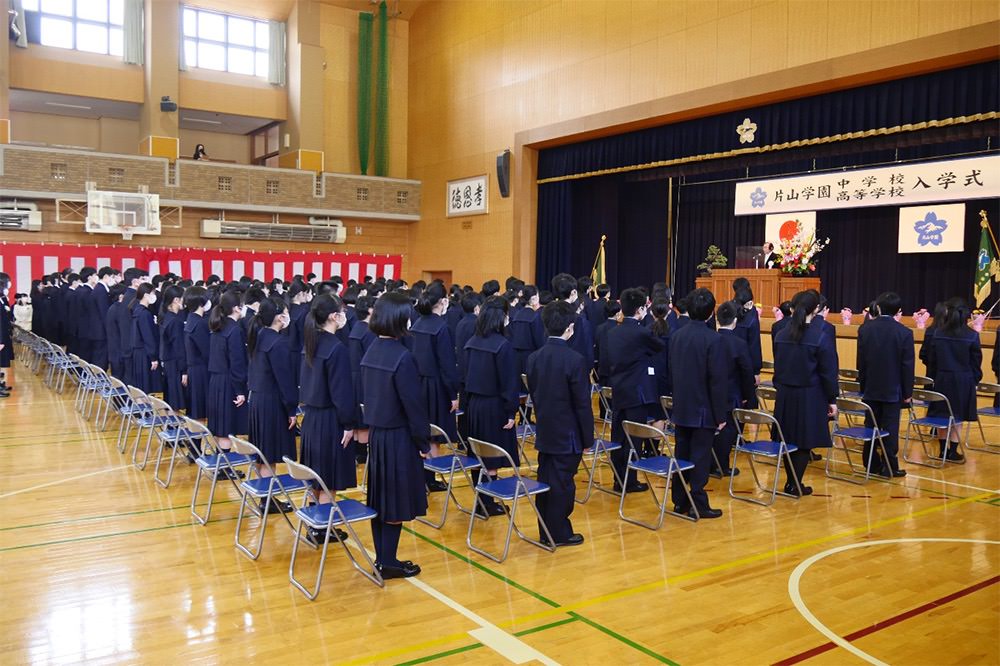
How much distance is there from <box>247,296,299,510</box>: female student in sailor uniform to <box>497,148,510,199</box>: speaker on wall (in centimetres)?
1339

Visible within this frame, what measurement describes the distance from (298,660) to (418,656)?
0.59m

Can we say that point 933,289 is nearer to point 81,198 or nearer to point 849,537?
point 849,537

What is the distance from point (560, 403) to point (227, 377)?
10.4ft

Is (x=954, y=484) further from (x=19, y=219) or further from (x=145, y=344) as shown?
(x=19, y=219)

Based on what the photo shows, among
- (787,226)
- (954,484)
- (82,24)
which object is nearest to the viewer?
(954,484)

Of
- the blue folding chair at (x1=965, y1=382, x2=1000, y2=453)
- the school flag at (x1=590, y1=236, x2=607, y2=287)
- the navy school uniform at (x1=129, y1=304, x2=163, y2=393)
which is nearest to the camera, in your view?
the blue folding chair at (x1=965, y1=382, x2=1000, y2=453)

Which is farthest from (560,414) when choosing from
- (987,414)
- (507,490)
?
(987,414)

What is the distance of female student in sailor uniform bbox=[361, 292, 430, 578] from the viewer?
4.75 metres

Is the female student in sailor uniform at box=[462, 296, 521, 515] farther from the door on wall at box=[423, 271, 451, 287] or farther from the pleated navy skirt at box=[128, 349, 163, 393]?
the door on wall at box=[423, 271, 451, 287]

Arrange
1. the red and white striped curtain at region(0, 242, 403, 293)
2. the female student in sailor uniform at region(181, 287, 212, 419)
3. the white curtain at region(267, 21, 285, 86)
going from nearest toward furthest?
the female student in sailor uniform at region(181, 287, 212, 419) < the red and white striped curtain at region(0, 242, 403, 293) < the white curtain at region(267, 21, 285, 86)

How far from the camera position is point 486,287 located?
30.0 ft

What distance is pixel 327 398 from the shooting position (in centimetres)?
525

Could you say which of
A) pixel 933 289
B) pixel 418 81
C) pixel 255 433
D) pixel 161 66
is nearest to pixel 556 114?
pixel 418 81

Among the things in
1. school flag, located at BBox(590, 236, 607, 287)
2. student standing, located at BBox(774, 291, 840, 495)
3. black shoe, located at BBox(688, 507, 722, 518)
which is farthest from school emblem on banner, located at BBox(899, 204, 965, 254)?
black shoe, located at BBox(688, 507, 722, 518)
